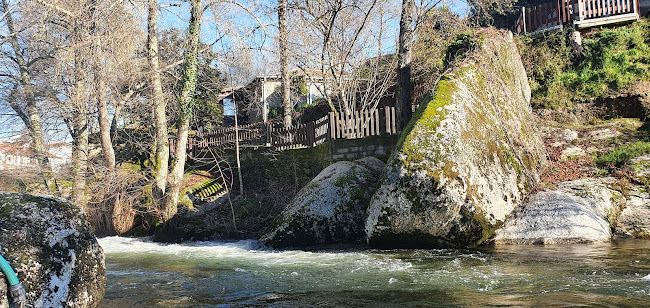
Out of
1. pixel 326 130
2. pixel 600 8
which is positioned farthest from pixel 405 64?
pixel 600 8

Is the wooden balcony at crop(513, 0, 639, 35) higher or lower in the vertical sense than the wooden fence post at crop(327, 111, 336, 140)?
higher

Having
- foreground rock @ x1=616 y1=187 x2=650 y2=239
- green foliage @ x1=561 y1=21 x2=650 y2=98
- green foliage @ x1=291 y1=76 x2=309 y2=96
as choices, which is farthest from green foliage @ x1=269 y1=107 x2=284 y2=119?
foreground rock @ x1=616 y1=187 x2=650 y2=239

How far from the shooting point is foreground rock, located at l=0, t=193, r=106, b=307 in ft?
14.5

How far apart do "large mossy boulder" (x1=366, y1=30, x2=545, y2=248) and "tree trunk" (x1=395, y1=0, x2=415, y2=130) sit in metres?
3.75

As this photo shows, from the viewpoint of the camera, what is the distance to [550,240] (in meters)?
8.56

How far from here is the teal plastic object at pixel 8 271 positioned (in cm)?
407

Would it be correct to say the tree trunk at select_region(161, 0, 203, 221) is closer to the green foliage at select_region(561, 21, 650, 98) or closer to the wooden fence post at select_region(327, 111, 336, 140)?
the wooden fence post at select_region(327, 111, 336, 140)

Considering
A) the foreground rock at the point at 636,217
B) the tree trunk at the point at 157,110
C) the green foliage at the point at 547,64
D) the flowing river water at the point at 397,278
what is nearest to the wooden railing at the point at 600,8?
the green foliage at the point at 547,64

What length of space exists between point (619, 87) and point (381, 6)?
28.5 ft

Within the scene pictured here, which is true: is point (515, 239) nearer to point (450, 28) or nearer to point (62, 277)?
point (62, 277)

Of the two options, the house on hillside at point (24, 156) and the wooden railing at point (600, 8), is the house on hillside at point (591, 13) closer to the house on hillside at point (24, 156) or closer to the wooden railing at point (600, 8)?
the wooden railing at point (600, 8)

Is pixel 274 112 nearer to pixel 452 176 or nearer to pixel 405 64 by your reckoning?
pixel 405 64

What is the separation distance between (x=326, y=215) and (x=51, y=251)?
6.27 metres

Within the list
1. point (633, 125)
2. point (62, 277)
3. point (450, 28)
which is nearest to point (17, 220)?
point (62, 277)
